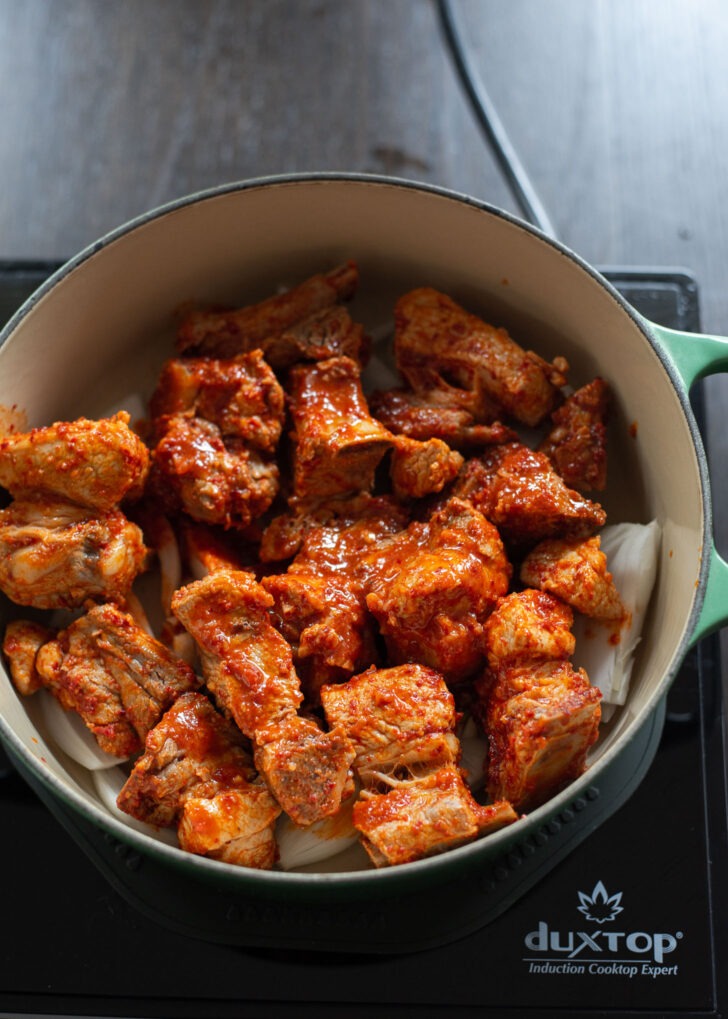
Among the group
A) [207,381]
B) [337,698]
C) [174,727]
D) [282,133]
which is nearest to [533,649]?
[337,698]

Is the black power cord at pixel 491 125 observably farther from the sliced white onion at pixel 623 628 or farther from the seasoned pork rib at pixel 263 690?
the seasoned pork rib at pixel 263 690

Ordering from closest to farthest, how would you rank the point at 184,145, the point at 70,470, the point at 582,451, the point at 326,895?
the point at 326,895, the point at 70,470, the point at 582,451, the point at 184,145

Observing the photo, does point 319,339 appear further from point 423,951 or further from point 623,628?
point 423,951

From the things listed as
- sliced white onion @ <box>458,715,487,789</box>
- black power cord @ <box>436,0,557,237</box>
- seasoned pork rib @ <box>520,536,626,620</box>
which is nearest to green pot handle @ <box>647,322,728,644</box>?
seasoned pork rib @ <box>520,536,626,620</box>

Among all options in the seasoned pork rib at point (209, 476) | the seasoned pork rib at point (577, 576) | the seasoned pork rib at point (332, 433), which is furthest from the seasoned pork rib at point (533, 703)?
the seasoned pork rib at point (209, 476)

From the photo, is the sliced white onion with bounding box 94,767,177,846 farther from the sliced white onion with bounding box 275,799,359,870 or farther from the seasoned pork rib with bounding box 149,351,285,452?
the seasoned pork rib with bounding box 149,351,285,452

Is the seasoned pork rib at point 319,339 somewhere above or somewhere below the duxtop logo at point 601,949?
above

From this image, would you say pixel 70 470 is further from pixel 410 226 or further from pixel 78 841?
pixel 410 226
